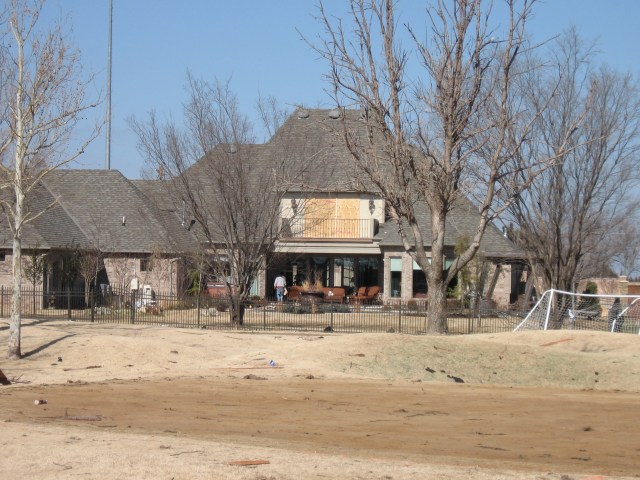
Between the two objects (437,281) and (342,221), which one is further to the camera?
(342,221)

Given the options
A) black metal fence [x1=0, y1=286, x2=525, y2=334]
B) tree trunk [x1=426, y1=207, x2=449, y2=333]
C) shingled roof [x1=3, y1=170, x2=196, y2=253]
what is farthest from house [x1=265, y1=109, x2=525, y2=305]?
tree trunk [x1=426, y1=207, x2=449, y2=333]

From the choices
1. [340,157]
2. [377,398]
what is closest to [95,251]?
[340,157]

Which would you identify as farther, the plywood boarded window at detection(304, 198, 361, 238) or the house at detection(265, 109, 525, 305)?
the plywood boarded window at detection(304, 198, 361, 238)

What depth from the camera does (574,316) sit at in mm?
30734

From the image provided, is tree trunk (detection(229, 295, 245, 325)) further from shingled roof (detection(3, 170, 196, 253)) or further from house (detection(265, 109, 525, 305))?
house (detection(265, 109, 525, 305))

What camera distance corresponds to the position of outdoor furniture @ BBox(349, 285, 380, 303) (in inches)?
1639

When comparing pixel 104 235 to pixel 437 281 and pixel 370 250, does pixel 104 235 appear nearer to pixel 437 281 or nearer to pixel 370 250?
pixel 370 250

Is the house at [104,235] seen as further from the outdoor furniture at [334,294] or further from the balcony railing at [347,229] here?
the balcony railing at [347,229]

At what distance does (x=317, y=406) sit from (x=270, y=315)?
20.4m

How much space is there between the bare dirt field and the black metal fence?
3.52m

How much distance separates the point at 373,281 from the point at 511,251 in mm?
7584

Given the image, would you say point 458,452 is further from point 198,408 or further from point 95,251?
point 95,251

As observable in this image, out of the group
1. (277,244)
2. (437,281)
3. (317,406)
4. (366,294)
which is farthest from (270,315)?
(317,406)

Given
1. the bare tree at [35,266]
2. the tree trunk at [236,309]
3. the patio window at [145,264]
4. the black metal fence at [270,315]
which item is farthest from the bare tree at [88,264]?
the tree trunk at [236,309]
